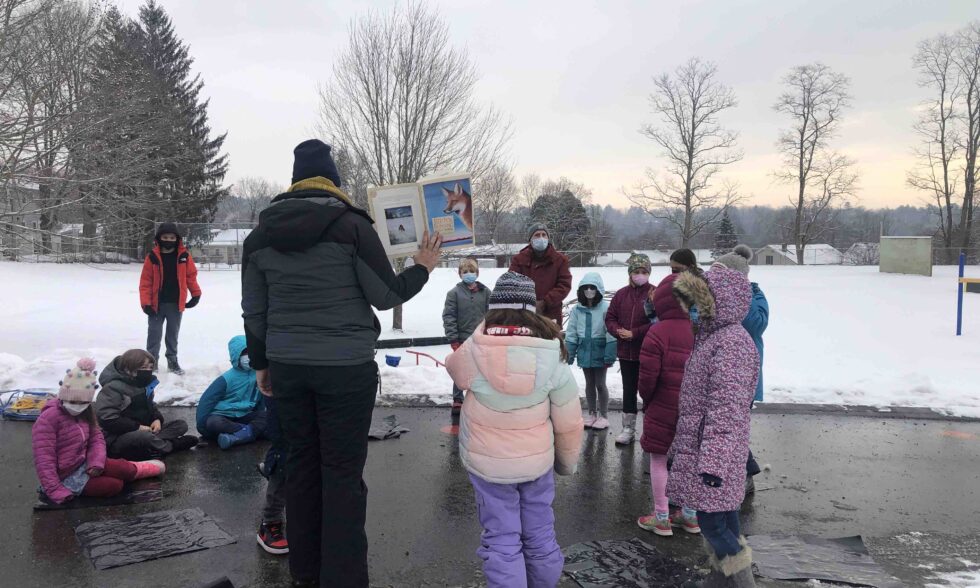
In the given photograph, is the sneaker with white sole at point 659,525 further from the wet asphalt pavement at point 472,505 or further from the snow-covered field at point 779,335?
the snow-covered field at point 779,335

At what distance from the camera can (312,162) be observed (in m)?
3.37

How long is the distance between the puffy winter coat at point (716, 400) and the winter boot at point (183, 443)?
176 inches

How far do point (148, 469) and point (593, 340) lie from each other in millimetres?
4212

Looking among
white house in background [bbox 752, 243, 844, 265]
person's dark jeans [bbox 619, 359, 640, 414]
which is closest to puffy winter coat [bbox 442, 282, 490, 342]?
person's dark jeans [bbox 619, 359, 640, 414]

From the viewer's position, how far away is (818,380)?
9.33 meters

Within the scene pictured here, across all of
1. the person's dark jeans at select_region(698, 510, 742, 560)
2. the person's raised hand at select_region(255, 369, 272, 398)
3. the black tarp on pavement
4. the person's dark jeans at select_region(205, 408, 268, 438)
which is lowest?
the black tarp on pavement

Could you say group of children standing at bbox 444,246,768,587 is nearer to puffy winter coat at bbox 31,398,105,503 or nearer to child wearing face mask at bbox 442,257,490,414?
puffy winter coat at bbox 31,398,105,503

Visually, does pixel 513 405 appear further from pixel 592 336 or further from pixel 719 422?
pixel 592 336

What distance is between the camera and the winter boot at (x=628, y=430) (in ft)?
21.0

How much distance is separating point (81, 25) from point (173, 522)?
9547mm

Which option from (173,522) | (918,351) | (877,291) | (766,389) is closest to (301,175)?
(173,522)

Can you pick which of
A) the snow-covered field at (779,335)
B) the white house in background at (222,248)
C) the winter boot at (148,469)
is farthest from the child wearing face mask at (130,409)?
the white house in background at (222,248)

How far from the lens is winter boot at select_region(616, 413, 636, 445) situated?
6.39 m

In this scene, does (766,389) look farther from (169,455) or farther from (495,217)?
(495,217)
